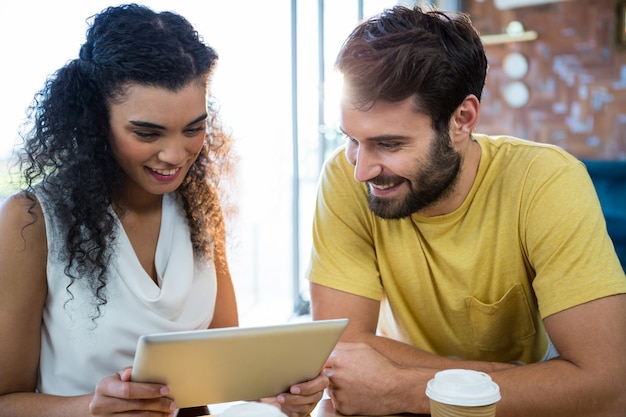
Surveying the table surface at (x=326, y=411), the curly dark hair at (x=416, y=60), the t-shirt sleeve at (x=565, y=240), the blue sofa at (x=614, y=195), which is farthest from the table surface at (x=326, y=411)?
the blue sofa at (x=614, y=195)

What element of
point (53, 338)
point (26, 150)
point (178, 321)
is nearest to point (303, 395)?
point (178, 321)

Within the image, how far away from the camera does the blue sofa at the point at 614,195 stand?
2.38m

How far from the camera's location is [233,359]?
1054 millimetres

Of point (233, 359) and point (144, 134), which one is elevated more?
point (144, 134)

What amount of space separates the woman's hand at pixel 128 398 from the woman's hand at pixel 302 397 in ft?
0.69

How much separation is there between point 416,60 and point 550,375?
73cm

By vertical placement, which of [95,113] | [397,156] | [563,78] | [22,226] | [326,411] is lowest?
[326,411]

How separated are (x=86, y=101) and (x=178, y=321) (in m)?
0.56

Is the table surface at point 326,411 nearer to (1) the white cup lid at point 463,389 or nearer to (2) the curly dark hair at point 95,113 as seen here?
(1) the white cup lid at point 463,389

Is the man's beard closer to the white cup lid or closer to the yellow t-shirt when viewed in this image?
the yellow t-shirt

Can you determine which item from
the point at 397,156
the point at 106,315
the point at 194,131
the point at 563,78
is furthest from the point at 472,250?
the point at 563,78

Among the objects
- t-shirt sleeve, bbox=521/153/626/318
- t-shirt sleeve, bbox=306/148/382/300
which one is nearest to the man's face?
t-shirt sleeve, bbox=306/148/382/300

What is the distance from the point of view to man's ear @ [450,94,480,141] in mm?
1577

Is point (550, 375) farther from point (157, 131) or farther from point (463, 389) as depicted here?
point (157, 131)
